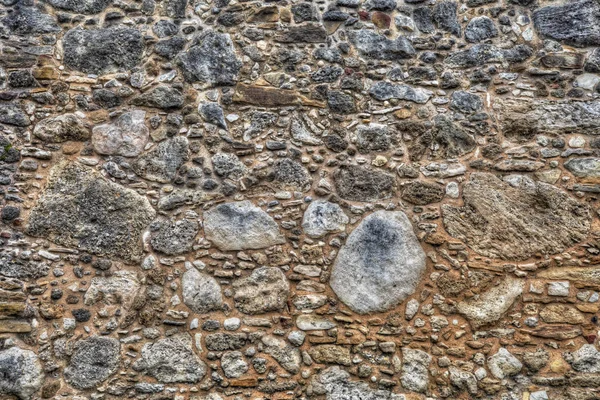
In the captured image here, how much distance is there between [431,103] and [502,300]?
4.41 feet

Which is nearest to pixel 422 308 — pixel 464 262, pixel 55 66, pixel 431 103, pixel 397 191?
pixel 464 262

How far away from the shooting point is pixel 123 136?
11.6 ft

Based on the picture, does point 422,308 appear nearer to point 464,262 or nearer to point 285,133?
point 464,262

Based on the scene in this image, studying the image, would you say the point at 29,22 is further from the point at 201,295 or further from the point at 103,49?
the point at 201,295

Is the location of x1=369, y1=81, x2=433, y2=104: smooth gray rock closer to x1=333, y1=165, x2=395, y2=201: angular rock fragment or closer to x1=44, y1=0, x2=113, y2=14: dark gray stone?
x1=333, y1=165, x2=395, y2=201: angular rock fragment

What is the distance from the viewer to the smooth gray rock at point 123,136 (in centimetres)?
351

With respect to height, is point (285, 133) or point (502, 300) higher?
point (285, 133)

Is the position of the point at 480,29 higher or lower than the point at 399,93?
higher

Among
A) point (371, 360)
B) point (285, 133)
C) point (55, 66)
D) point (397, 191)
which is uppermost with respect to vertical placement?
point (55, 66)

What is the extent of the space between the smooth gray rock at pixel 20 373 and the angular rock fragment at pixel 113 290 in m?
0.46

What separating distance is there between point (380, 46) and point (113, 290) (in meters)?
2.38

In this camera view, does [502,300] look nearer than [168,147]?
Yes

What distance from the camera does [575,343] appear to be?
323cm

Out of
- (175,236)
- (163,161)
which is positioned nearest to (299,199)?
(175,236)
